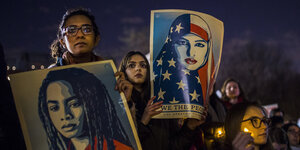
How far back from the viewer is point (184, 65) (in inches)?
81.7

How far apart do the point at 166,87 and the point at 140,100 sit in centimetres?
53

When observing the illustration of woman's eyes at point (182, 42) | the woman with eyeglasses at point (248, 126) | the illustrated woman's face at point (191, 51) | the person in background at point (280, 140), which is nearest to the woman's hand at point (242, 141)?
the woman with eyeglasses at point (248, 126)

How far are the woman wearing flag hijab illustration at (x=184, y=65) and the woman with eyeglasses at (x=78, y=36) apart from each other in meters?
0.50

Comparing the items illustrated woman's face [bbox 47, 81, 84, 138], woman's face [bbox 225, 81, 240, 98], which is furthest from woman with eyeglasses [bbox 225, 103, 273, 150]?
woman's face [bbox 225, 81, 240, 98]

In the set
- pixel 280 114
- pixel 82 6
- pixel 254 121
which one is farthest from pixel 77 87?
pixel 280 114

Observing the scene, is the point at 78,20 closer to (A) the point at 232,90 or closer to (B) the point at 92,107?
(B) the point at 92,107

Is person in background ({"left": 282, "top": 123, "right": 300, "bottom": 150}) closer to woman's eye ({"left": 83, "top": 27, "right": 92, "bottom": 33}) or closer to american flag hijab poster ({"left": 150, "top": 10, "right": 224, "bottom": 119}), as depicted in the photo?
american flag hijab poster ({"left": 150, "top": 10, "right": 224, "bottom": 119})

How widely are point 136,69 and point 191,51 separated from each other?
0.71m

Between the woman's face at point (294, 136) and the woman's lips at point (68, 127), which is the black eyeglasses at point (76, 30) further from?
the woman's face at point (294, 136)

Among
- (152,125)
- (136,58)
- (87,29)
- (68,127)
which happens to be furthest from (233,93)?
(68,127)

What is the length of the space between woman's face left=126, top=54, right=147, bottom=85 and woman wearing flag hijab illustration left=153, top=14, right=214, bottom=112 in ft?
1.69

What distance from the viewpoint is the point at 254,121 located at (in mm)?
2479

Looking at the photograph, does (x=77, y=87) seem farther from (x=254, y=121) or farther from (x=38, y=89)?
(x=254, y=121)

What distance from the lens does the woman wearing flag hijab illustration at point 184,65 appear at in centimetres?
205
